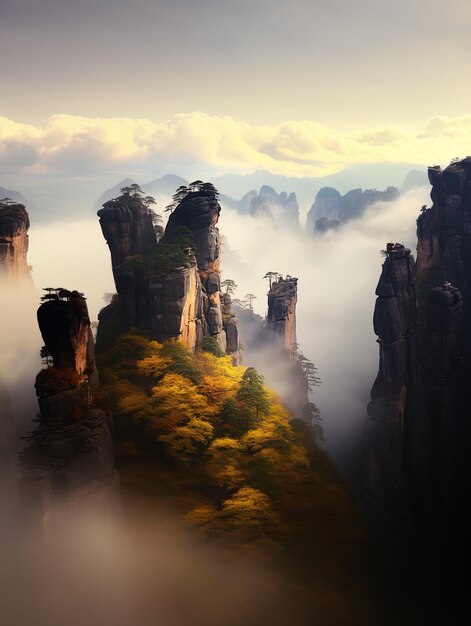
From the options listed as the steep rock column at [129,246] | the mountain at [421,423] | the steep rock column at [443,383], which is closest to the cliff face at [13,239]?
the steep rock column at [129,246]

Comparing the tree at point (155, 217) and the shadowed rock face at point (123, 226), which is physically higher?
the tree at point (155, 217)

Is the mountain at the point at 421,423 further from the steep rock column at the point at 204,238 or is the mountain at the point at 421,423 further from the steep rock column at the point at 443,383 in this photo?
the steep rock column at the point at 204,238

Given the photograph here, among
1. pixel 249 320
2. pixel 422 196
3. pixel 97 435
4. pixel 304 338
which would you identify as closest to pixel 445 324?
pixel 97 435

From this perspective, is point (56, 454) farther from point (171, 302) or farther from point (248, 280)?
point (248, 280)

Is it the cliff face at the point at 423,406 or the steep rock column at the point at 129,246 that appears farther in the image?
the cliff face at the point at 423,406

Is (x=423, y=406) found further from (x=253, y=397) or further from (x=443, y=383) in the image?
(x=253, y=397)

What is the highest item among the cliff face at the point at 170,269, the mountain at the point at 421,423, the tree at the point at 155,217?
the tree at the point at 155,217
